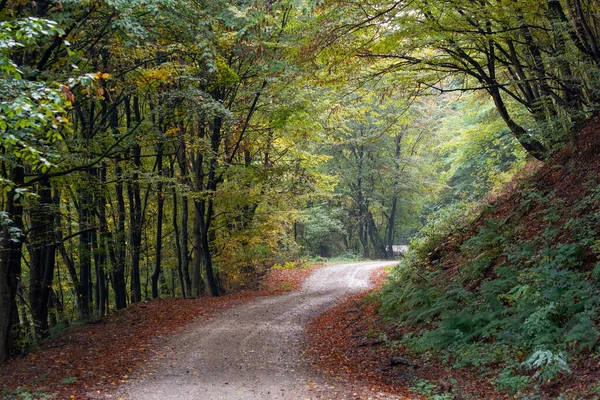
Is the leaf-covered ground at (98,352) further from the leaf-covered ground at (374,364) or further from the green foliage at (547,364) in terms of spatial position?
the green foliage at (547,364)

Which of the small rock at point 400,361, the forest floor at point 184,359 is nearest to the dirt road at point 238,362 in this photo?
the forest floor at point 184,359

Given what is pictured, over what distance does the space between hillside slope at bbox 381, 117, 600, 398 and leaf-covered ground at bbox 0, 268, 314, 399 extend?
560 centimetres

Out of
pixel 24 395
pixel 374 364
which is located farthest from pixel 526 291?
pixel 24 395

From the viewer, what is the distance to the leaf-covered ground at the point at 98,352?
7.28m

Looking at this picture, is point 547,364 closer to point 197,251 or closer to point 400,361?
point 400,361

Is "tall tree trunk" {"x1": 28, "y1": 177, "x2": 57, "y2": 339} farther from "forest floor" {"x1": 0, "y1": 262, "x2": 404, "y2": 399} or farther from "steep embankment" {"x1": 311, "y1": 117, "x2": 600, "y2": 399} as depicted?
"steep embankment" {"x1": 311, "y1": 117, "x2": 600, "y2": 399}

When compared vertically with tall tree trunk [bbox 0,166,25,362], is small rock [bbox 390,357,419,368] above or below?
below

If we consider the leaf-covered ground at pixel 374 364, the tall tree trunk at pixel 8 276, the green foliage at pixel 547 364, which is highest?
the tall tree trunk at pixel 8 276

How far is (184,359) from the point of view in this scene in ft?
29.7

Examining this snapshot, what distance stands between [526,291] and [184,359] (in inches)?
254

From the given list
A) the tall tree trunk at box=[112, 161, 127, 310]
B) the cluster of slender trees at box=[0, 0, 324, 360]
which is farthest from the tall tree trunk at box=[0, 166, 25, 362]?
the tall tree trunk at box=[112, 161, 127, 310]

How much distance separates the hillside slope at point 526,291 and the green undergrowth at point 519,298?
0.06ft

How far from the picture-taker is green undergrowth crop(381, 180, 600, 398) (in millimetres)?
6047

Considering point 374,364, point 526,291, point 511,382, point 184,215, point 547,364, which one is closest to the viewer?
point 547,364
